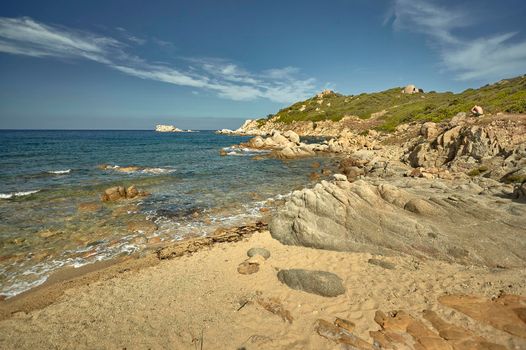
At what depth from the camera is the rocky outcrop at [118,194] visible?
79.2 feet

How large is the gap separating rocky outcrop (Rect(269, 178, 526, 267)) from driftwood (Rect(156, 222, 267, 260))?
215 centimetres

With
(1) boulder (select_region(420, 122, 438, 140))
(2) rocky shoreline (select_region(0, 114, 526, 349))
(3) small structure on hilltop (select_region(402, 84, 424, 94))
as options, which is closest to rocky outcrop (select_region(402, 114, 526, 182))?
(1) boulder (select_region(420, 122, 438, 140))

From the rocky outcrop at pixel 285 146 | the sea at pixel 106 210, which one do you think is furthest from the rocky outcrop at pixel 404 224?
the rocky outcrop at pixel 285 146

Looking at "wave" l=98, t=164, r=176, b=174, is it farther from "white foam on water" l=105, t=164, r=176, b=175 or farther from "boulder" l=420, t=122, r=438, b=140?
"boulder" l=420, t=122, r=438, b=140

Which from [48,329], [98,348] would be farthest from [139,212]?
[98,348]

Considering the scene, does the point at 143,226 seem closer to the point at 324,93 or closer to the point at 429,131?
the point at 429,131

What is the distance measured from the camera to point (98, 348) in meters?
8.09

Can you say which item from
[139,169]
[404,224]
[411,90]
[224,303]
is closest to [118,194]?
[139,169]

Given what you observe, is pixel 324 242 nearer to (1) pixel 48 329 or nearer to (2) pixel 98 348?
(2) pixel 98 348

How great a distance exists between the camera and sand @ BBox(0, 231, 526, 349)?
8.30 m

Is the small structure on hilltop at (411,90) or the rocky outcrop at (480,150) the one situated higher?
the small structure on hilltop at (411,90)

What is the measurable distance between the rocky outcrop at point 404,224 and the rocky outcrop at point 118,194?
1523cm

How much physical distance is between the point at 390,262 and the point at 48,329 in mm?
12510

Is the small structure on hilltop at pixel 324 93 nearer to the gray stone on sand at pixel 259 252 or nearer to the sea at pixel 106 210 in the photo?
the sea at pixel 106 210
